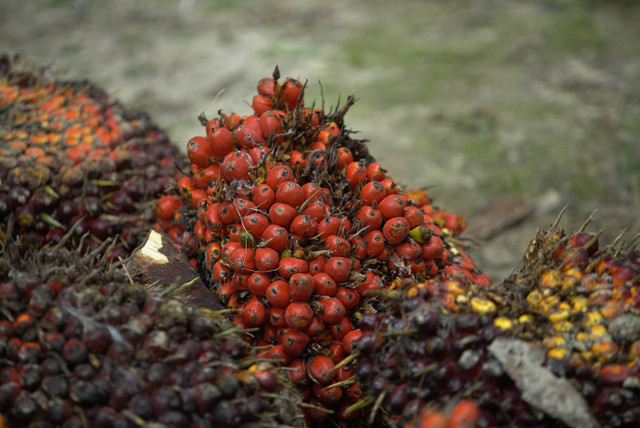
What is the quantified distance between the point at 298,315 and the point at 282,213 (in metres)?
0.46

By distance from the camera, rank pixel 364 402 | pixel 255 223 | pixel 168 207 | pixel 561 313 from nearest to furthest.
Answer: pixel 561 313, pixel 364 402, pixel 255 223, pixel 168 207

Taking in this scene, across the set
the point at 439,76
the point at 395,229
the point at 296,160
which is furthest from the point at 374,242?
the point at 439,76

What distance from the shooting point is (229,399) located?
1998 millimetres

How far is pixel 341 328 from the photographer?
2428 mm

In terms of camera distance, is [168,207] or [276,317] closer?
[276,317]

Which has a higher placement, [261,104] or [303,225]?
[261,104]

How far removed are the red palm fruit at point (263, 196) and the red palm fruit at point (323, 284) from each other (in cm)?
41

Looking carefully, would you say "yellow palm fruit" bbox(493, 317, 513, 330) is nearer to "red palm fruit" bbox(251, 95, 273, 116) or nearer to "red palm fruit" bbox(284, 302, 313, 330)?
"red palm fruit" bbox(284, 302, 313, 330)

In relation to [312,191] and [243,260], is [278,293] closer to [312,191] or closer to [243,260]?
[243,260]

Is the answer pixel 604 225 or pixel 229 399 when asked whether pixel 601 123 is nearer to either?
pixel 604 225

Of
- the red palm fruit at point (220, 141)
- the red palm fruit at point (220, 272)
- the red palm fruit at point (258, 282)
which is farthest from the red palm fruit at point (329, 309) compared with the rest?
the red palm fruit at point (220, 141)

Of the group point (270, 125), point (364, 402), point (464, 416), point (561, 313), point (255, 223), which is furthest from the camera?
point (270, 125)

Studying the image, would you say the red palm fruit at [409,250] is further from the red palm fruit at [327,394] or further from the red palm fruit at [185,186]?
the red palm fruit at [185,186]

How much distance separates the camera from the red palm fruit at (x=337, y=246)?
243 centimetres
